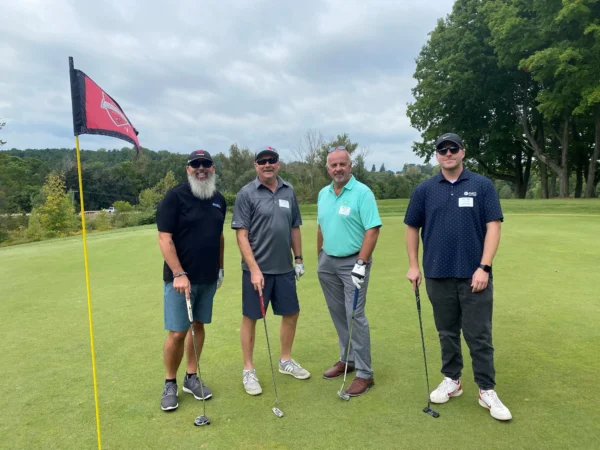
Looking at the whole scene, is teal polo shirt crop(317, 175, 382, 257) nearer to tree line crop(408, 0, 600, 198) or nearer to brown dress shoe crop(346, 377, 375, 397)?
brown dress shoe crop(346, 377, 375, 397)

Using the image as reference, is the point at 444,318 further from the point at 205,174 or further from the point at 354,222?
the point at 205,174

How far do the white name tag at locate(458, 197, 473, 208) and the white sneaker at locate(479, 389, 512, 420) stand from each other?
1.22 meters

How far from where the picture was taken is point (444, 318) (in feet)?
10.0

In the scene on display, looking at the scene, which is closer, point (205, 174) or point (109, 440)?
point (109, 440)

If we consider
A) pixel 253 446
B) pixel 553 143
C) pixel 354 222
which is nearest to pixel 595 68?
pixel 553 143

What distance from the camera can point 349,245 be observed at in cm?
327

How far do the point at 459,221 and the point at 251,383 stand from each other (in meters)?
1.87

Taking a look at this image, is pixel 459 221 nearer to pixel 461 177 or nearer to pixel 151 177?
pixel 461 177

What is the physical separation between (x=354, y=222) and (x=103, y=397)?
86.2 inches

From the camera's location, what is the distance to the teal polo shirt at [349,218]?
3.21 metres

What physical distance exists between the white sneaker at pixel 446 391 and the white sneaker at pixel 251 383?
1205 mm

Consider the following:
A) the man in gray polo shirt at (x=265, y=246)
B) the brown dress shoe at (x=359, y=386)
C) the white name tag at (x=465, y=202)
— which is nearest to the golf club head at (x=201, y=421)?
the man in gray polo shirt at (x=265, y=246)

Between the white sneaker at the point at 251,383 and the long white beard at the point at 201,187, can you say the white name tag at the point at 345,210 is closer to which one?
the long white beard at the point at 201,187

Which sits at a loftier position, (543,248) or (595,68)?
(595,68)
